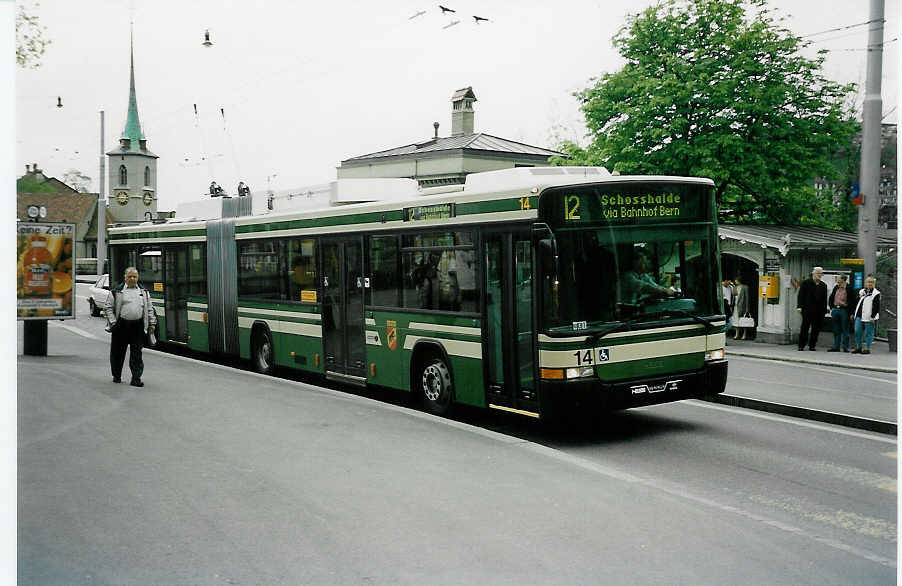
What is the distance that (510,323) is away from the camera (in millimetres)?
9664

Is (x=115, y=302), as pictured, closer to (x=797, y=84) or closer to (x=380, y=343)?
(x=380, y=343)

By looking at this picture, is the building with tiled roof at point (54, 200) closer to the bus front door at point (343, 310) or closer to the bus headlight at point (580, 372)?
the bus front door at point (343, 310)

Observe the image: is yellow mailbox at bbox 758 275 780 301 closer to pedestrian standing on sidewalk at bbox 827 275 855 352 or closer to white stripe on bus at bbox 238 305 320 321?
pedestrian standing on sidewalk at bbox 827 275 855 352

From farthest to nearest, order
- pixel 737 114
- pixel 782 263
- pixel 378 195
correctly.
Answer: pixel 737 114
pixel 782 263
pixel 378 195

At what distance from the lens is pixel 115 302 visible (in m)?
12.0

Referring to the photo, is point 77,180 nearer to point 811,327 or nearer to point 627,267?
point 627,267

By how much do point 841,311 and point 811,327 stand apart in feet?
2.63

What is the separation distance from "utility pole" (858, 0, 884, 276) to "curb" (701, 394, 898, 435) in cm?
498

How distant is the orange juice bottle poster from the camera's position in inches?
507

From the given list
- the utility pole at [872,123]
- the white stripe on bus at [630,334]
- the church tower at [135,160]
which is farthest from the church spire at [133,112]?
the utility pole at [872,123]

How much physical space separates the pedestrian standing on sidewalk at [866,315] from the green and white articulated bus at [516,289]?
30.2 feet

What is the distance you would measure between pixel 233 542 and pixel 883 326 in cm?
1660

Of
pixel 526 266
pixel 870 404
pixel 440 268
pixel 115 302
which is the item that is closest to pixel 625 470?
pixel 526 266

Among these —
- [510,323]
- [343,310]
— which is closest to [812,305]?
[343,310]
